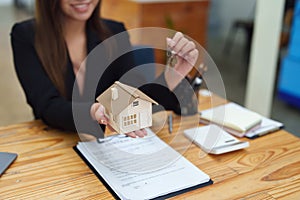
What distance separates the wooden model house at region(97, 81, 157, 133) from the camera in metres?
0.71

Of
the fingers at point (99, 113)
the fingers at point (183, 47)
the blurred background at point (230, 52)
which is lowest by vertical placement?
the blurred background at point (230, 52)

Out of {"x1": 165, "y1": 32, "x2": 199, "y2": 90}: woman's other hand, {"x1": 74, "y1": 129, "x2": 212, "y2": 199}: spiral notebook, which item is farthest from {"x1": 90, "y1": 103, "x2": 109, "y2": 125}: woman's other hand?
{"x1": 165, "y1": 32, "x2": 199, "y2": 90}: woman's other hand

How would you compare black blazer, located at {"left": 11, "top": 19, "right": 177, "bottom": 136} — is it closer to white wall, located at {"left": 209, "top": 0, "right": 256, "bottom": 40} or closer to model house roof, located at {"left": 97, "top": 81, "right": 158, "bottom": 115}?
model house roof, located at {"left": 97, "top": 81, "right": 158, "bottom": 115}

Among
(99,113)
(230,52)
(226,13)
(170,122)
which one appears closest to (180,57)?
(170,122)

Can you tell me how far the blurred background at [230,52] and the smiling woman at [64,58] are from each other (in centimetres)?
97

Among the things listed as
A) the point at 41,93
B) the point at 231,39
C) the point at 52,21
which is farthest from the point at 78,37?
the point at 231,39

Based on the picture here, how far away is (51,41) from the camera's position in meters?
1.15

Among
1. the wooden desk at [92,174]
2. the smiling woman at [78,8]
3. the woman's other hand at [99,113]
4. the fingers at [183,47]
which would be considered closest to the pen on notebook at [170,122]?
the wooden desk at [92,174]

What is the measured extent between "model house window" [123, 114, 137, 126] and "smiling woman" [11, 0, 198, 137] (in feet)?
0.60

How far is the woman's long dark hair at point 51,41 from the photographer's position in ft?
3.69

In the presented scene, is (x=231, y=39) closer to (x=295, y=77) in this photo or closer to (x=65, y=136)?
(x=295, y=77)

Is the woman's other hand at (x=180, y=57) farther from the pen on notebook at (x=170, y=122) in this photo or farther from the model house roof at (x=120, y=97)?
the model house roof at (x=120, y=97)

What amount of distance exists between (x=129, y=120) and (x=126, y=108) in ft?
0.10

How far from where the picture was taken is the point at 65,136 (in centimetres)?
101
